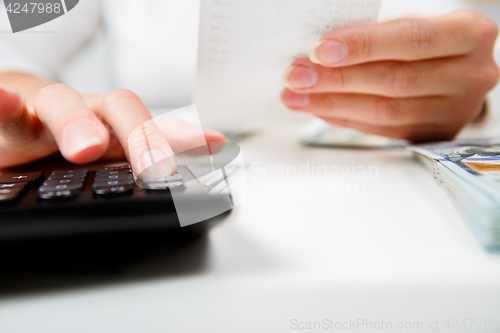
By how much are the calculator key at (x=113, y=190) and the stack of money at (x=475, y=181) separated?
0.59 feet

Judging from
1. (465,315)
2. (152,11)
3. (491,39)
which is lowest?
(465,315)

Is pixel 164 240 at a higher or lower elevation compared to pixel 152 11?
lower

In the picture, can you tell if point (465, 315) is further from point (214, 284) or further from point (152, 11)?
point (152, 11)

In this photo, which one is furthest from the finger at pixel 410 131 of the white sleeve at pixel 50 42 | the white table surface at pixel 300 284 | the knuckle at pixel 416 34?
the white sleeve at pixel 50 42

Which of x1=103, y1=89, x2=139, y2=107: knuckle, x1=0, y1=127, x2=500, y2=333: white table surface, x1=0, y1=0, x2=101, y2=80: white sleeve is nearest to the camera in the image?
x1=0, y1=127, x2=500, y2=333: white table surface

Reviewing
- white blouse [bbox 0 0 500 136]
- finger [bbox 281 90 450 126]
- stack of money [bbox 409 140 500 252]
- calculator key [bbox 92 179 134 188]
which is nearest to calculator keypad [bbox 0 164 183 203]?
calculator key [bbox 92 179 134 188]

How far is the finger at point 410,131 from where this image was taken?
1.31 feet

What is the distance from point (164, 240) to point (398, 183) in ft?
0.61

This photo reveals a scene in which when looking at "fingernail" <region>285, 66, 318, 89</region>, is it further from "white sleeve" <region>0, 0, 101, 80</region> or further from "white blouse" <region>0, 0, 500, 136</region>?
"white sleeve" <region>0, 0, 101, 80</region>

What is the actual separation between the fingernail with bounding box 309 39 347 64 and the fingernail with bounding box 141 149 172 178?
195mm

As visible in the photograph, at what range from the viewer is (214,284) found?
0.15 meters

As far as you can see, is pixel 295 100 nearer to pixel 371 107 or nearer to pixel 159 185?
pixel 371 107

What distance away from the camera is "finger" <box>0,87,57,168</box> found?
0.74 feet

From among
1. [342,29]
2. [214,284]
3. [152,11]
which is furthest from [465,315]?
[152,11]
